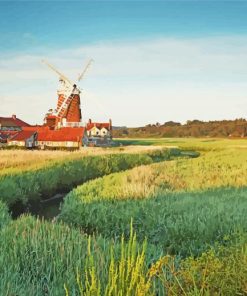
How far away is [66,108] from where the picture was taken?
63281 millimetres

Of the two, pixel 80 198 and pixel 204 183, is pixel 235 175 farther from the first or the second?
pixel 80 198

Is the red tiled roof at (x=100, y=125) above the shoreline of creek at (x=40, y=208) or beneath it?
above

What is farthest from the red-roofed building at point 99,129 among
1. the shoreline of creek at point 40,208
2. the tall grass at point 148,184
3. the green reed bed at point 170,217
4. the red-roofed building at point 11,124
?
the green reed bed at point 170,217

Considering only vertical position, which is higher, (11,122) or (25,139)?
(11,122)

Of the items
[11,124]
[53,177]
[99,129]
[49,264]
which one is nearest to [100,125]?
[99,129]

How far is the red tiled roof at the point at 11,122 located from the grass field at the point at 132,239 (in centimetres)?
6009

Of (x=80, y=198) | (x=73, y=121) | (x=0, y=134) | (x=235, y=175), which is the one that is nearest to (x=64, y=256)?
(x=80, y=198)

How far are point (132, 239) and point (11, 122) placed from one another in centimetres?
7913

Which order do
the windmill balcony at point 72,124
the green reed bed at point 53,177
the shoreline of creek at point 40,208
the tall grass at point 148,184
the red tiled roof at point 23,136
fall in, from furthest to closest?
the windmill balcony at point 72,124 → the red tiled roof at point 23,136 → the green reed bed at point 53,177 → the shoreline of creek at point 40,208 → the tall grass at point 148,184

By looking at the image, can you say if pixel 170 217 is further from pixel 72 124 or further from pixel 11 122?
pixel 11 122

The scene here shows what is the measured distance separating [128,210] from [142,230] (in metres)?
1.58

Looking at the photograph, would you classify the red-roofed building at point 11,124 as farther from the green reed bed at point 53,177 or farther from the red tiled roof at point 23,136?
the green reed bed at point 53,177

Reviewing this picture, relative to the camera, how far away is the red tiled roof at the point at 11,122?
82375 mm

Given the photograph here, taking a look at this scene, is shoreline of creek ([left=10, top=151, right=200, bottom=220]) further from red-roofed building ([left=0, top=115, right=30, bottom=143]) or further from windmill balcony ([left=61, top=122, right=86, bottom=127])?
red-roofed building ([left=0, top=115, right=30, bottom=143])
